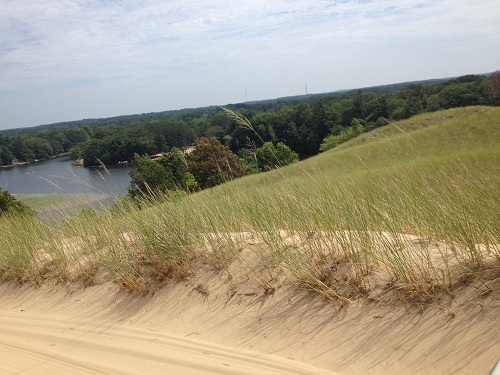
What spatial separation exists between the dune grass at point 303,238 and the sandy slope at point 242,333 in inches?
7.7

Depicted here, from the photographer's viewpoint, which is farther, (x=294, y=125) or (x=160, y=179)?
(x=294, y=125)

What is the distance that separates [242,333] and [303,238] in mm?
1132

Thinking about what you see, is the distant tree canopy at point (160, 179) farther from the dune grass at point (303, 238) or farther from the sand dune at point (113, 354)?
the sand dune at point (113, 354)

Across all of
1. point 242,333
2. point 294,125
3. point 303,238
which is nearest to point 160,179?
point 303,238

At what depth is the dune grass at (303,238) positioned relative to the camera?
3.65 metres

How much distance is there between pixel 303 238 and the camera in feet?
15.0

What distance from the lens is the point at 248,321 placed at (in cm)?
409

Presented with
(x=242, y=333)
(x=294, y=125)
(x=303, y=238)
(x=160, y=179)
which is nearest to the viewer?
(x=242, y=333)

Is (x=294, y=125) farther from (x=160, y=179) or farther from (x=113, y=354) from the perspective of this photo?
(x=113, y=354)

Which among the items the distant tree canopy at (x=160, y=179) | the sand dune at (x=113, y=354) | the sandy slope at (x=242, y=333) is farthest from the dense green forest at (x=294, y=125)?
the sand dune at (x=113, y=354)

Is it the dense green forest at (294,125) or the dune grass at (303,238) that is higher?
the dense green forest at (294,125)

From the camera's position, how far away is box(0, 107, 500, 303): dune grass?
3.65 meters

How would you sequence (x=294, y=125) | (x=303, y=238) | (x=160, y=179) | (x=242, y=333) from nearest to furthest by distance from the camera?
(x=242, y=333), (x=303, y=238), (x=160, y=179), (x=294, y=125)

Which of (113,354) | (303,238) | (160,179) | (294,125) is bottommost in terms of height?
(113,354)
